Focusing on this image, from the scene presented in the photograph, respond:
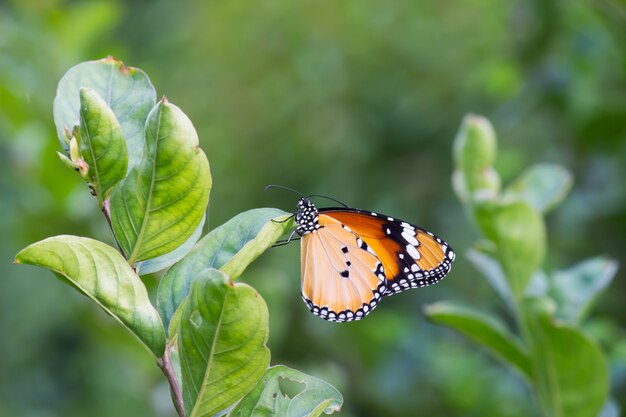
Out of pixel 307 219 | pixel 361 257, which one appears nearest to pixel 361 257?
pixel 361 257

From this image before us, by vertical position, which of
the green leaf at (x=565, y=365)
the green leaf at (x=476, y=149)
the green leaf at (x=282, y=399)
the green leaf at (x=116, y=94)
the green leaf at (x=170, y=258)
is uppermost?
the green leaf at (x=116, y=94)

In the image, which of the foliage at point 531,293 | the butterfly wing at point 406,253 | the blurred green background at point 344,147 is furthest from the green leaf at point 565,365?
the blurred green background at point 344,147

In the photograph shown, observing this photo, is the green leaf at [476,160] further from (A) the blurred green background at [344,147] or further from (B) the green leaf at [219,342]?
(B) the green leaf at [219,342]

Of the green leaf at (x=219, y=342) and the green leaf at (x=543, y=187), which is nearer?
the green leaf at (x=219, y=342)

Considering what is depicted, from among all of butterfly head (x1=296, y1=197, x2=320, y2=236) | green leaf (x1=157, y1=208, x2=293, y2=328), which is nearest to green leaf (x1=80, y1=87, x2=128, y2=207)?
green leaf (x1=157, y1=208, x2=293, y2=328)

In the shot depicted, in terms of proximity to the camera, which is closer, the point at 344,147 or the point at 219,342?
the point at 219,342

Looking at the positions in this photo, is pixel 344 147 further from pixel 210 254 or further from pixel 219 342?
pixel 219 342

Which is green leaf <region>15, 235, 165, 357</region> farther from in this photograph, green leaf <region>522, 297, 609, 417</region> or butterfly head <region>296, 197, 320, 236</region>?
green leaf <region>522, 297, 609, 417</region>
